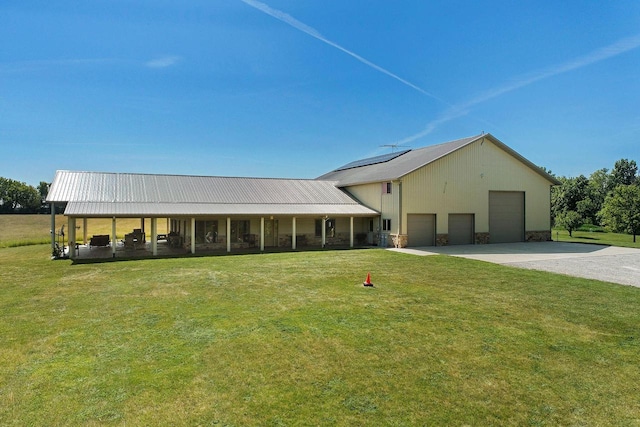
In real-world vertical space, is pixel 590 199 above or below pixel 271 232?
above

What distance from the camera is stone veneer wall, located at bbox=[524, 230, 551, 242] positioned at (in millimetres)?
26578

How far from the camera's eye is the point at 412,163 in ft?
82.5

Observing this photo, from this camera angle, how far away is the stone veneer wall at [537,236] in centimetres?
2658

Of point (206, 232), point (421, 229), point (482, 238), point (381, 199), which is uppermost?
point (381, 199)

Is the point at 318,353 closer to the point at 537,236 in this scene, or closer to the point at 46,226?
the point at 537,236

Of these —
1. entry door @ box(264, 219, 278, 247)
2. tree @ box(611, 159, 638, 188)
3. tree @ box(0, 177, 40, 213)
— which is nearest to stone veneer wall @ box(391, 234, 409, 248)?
entry door @ box(264, 219, 278, 247)

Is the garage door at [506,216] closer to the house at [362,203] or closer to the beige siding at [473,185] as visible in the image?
the house at [362,203]

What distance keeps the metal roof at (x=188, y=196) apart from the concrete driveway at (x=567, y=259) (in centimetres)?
682

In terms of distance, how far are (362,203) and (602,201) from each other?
43.5 meters

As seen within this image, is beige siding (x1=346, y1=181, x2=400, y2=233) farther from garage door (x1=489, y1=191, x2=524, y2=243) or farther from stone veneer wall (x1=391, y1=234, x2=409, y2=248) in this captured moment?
garage door (x1=489, y1=191, x2=524, y2=243)

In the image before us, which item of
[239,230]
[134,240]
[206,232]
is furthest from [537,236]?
[134,240]

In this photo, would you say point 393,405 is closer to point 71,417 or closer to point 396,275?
Result: point 71,417

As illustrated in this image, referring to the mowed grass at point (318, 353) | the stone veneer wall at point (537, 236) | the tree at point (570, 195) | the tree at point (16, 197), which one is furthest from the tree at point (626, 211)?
the tree at point (16, 197)

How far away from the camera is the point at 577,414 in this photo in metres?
4.70
